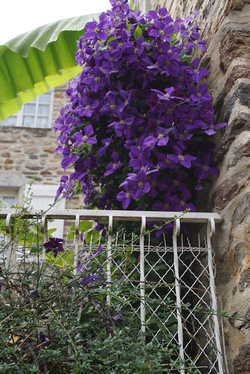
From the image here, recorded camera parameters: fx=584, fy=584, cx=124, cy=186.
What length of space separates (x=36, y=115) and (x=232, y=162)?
8.71 m

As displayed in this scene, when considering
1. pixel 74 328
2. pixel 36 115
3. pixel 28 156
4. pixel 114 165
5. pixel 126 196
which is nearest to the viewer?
pixel 74 328

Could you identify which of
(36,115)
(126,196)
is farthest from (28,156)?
(126,196)

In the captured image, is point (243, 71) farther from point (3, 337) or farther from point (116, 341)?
point (3, 337)

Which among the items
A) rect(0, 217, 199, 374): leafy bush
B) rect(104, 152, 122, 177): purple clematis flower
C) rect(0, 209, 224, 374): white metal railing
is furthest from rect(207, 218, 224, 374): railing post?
rect(104, 152, 122, 177): purple clematis flower

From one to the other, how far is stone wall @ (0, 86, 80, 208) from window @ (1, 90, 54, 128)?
0.26m

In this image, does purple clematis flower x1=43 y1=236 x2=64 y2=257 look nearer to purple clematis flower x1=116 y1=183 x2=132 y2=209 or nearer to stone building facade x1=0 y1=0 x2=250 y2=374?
purple clematis flower x1=116 y1=183 x2=132 y2=209

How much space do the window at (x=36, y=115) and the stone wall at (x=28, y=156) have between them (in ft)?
0.87

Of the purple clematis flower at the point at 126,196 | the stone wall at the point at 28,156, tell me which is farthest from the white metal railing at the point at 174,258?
the stone wall at the point at 28,156

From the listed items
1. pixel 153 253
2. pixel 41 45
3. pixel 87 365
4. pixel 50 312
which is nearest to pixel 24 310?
pixel 50 312

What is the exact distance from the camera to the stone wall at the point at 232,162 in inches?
76.6

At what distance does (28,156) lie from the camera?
9.86 meters

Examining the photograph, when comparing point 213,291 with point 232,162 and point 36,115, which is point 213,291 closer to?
point 232,162

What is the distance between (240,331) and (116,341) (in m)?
0.43

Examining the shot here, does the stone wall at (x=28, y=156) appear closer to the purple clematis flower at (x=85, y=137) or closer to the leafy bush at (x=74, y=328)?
the purple clematis flower at (x=85, y=137)
